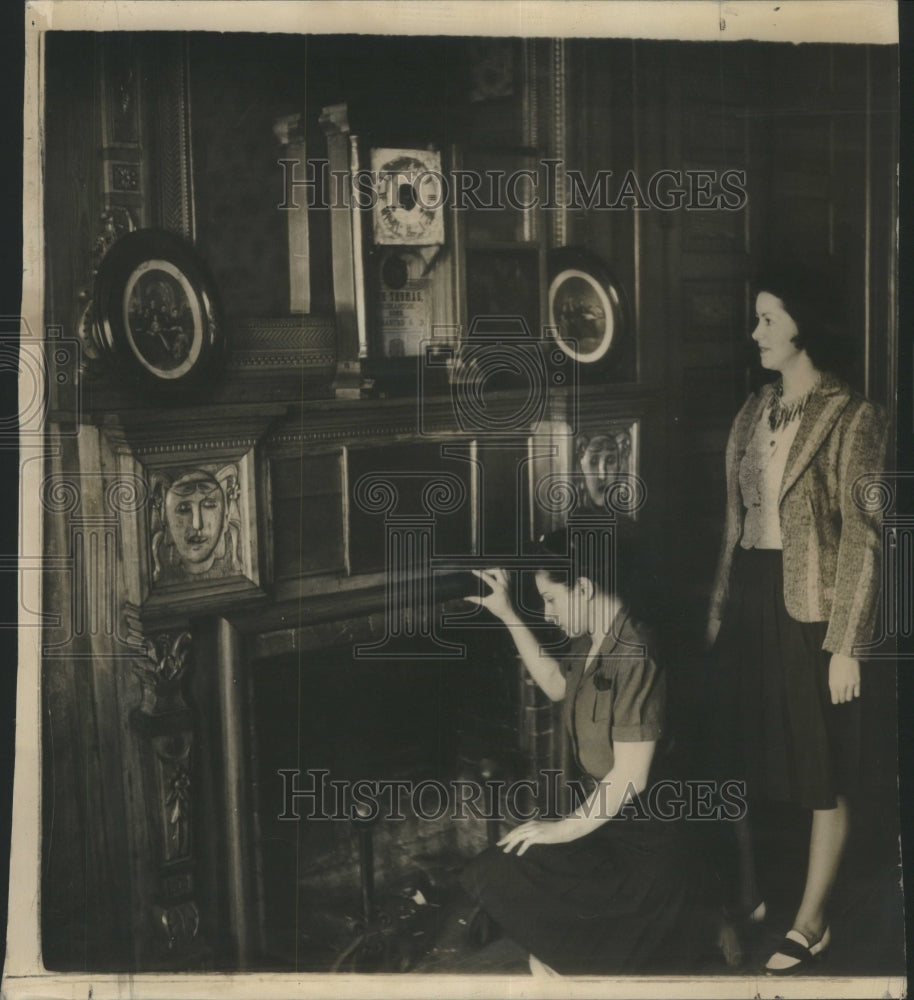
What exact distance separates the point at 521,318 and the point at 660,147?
567 millimetres

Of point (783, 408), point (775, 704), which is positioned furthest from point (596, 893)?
point (783, 408)

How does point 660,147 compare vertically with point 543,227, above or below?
above

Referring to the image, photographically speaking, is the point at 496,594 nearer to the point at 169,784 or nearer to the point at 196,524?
the point at 196,524

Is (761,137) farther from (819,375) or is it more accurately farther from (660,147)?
(819,375)

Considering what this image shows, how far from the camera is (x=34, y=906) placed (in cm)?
294

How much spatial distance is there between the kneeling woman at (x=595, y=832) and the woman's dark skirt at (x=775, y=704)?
0.70ft

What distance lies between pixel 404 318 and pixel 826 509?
3.94ft

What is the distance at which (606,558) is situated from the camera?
2959mm

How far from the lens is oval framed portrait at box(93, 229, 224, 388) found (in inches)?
110

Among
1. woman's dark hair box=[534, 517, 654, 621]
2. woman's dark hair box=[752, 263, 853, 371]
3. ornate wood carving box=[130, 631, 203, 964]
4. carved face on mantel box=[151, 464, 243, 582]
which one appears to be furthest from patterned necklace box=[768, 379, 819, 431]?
ornate wood carving box=[130, 631, 203, 964]

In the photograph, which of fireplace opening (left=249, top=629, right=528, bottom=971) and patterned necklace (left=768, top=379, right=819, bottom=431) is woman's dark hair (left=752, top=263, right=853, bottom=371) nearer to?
patterned necklace (left=768, top=379, right=819, bottom=431)

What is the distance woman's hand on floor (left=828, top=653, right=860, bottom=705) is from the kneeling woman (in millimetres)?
452

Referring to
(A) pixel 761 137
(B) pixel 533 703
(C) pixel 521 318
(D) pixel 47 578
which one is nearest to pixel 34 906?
(D) pixel 47 578

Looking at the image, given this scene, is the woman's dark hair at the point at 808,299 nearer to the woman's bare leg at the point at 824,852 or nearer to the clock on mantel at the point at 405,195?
the clock on mantel at the point at 405,195
